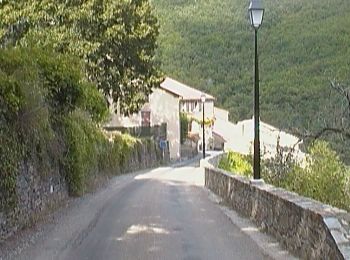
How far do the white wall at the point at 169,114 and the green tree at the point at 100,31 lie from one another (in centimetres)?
3391

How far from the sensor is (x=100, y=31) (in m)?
35.2

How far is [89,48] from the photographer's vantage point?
110ft

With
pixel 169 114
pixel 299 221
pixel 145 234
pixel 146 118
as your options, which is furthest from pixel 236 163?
pixel 169 114

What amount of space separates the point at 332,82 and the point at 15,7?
76.0 feet

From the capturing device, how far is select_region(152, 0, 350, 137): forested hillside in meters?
36.2

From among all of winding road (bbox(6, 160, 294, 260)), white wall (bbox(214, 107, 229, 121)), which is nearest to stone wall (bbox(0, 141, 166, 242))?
winding road (bbox(6, 160, 294, 260))

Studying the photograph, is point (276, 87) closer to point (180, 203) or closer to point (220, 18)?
point (180, 203)

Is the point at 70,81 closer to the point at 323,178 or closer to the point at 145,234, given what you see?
the point at 145,234

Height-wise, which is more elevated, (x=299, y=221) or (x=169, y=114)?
(x=169, y=114)

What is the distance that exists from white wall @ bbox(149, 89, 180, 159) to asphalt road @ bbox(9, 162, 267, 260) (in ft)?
167

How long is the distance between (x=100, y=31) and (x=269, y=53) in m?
18.9

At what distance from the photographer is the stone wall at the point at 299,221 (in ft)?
27.1

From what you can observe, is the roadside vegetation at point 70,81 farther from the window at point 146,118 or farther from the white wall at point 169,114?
the white wall at point 169,114

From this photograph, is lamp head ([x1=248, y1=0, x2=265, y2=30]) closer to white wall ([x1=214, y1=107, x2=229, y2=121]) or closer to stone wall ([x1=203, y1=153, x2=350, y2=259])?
stone wall ([x1=203, y1=153, x2=350, y2=259])
